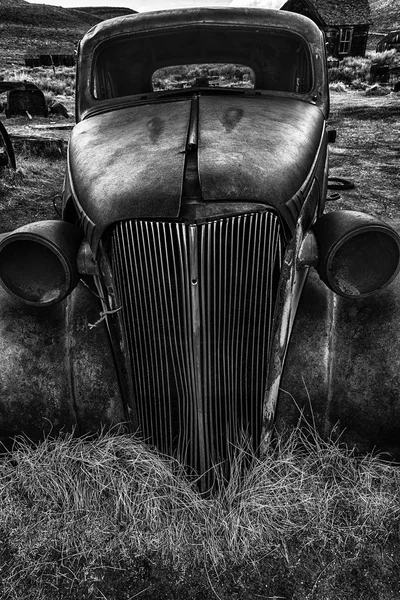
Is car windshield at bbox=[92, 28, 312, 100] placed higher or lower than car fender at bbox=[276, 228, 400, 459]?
higher

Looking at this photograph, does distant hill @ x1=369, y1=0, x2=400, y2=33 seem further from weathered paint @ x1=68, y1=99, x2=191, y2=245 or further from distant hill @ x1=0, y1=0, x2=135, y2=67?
weathered paint @ x1=68, y1=99, x2=191, y2=245

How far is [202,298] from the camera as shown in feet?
5.61

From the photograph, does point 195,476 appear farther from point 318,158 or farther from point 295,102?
point 295,102

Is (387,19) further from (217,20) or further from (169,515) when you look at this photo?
(169,515)

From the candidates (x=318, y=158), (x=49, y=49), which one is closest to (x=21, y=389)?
(x=318, y=158)

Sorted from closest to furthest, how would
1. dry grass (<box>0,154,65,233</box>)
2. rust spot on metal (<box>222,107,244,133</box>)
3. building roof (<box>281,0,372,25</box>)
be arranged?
rust spot on metal (<box>222,107,244,133</box>) < dry grass (<box>0,154,65,233</box>) < building roof (<box>281,0,372,25</box>)

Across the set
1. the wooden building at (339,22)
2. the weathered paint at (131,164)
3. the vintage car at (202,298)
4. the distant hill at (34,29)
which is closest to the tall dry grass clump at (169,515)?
the vintage car at (202,298)

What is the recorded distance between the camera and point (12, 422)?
2.11 m

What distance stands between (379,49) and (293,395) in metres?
36.8

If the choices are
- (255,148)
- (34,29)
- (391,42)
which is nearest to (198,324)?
(255,148)

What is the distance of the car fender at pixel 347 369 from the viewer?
197cm

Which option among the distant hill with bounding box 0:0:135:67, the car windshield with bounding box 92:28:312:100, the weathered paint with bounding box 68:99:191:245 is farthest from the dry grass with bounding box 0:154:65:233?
the distant hill with bounding box 0:0:135:67

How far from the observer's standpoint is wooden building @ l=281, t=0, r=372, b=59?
29938 mm

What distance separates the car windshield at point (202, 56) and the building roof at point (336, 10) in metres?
30.8
